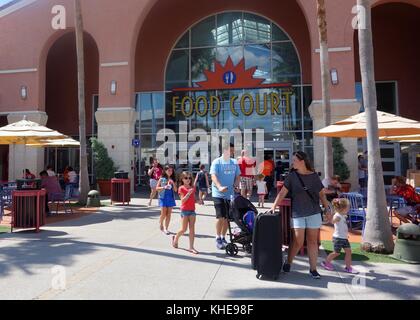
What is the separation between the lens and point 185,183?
7.24m

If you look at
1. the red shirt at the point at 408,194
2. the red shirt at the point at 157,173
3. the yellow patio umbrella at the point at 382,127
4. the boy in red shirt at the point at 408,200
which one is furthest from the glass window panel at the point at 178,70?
the red shirt at the point at 408,194

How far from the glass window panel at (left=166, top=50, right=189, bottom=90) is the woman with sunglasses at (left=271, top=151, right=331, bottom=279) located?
17842mm

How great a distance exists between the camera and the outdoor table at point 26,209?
8.88 meters

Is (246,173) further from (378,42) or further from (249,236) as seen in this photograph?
(378,42)

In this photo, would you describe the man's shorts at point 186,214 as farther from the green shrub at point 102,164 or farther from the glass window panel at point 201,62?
the glass window panel at point 201,62

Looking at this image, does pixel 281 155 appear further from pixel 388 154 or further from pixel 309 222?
pixel 309 222

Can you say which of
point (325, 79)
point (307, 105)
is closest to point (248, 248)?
point (325, 79)

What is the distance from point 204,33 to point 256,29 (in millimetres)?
3115

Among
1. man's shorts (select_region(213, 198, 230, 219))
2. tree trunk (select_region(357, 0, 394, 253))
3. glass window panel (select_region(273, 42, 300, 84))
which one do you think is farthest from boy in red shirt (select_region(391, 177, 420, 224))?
glass window panel (select_region(273, 42, 300, 84))

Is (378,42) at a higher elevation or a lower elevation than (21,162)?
higher
